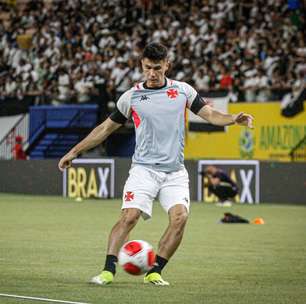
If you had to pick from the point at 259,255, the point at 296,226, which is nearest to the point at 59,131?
the point at 296,226

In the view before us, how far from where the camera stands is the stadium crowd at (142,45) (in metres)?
30.3

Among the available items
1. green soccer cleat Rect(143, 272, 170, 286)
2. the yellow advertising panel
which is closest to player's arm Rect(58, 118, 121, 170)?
green soccer cleat Rect(143, 272, 170, 286)

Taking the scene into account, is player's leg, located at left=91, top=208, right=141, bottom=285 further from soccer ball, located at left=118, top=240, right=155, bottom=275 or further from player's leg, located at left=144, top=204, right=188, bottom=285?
player's leg, located at left=144, top=204, right=188, bottom=285

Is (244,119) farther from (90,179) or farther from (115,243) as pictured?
(90,179)

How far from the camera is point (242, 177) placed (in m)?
29.0

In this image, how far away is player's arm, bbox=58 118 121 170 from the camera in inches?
416

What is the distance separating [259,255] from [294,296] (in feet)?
15.1

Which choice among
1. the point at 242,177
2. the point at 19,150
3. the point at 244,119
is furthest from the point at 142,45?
the point at 244,119

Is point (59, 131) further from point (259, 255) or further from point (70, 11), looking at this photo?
point (259, 255)

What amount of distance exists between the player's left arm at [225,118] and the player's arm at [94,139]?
2.95 ft

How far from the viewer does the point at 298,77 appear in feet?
95.0

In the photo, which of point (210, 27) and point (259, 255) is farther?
point (210, 27)

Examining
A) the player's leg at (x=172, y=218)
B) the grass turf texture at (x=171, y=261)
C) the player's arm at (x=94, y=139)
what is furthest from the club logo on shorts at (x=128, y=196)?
the grass turf texture at (x=171, y=261)

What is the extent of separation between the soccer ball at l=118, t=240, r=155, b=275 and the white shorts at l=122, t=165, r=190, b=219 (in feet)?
1.33
